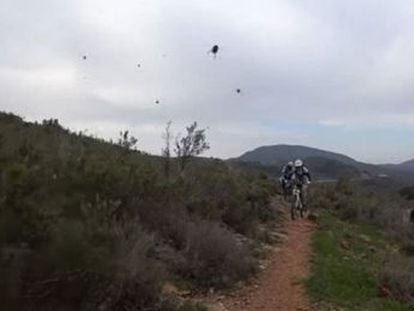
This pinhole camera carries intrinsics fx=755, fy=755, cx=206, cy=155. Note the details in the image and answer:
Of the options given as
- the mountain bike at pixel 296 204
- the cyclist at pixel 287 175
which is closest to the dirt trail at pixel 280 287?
the mountain bike at pixel 296 204

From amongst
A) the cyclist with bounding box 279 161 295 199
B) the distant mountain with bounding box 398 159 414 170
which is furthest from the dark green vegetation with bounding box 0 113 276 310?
the distant mountain with bounding box 398 159 414 170

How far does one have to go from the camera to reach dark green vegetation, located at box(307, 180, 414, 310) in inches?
448

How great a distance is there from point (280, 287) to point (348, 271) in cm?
182

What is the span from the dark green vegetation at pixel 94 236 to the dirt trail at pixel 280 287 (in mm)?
410

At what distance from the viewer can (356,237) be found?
64.3 feet

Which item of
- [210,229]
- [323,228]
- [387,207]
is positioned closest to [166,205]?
[210,229]

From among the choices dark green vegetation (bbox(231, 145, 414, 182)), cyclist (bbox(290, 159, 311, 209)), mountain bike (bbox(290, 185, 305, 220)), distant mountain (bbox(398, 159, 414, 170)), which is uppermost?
distant mountain (bbox(398, 159, 414, 170))

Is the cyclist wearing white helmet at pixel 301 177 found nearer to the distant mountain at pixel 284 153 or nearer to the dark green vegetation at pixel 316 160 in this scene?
the dark green vegetation at pixel 316 160

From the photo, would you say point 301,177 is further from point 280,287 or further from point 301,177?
point 280,287

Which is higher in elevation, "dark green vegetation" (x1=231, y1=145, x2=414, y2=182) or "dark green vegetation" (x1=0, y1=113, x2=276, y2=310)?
"dark green vegetation" (x1=231, y1=145, x2=414, y2=182)

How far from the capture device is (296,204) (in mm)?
21562

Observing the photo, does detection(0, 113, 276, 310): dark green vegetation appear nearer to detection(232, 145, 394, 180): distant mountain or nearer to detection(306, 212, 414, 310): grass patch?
detection(306, 212, 414, 310): grass patch

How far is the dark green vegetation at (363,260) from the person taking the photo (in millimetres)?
11375

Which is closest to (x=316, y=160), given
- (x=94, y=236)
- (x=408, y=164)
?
(x=408, y=164)
